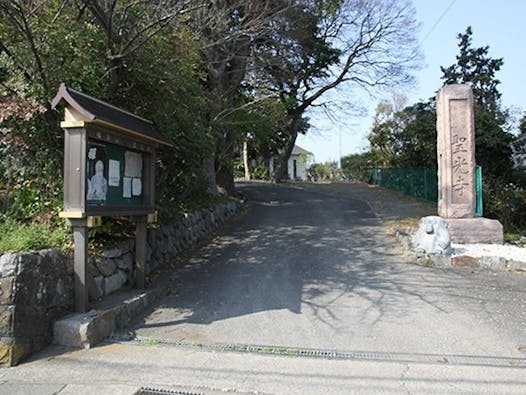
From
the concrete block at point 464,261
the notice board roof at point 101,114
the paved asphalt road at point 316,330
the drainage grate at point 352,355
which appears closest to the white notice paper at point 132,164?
the notice board roof at point 101,114

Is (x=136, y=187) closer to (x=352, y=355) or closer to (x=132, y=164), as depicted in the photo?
(x=132, y=164)

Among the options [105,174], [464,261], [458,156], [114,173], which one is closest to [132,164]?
[114,173]

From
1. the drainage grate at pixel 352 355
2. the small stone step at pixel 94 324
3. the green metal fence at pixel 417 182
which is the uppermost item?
the green metal fence at pixel 417 182

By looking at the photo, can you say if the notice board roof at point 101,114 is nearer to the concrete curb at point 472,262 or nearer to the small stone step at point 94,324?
the small stone step at point 94,324

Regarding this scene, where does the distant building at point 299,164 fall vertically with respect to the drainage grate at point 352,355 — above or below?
above

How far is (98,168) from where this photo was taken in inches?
208

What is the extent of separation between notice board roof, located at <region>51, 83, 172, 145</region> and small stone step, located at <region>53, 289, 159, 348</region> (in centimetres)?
219

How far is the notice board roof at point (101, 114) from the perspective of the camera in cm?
480

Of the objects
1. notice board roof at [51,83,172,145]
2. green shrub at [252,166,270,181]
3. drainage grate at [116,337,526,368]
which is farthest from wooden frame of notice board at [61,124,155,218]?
green shrub at [252,166,270,181]

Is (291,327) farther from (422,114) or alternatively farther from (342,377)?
(422,114)

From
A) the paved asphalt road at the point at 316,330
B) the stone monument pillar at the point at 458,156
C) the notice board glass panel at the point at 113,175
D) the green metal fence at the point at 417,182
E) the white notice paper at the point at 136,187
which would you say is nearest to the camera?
the paved asphalt road at the point at 316,330

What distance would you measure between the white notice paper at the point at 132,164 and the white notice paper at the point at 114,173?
169mm

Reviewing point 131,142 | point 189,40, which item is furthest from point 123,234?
point 189,40

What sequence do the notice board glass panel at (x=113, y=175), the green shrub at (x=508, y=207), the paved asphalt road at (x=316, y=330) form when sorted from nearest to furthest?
the paved asphalt road at (x=316, y=330) → the notice board glass panel at (x=113, y=175) → the green shrub at (x=508, y=207)
